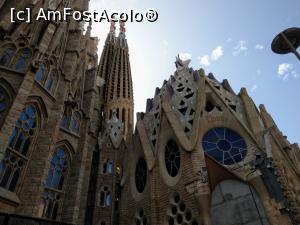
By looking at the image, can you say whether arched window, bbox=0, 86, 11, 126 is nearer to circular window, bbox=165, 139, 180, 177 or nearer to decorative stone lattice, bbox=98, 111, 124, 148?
circular window, bbox=165, 139, 180, 177

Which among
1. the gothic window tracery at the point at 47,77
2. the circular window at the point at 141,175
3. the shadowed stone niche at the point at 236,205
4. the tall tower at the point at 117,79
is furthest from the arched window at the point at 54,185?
the tall tower at the point at 117,79

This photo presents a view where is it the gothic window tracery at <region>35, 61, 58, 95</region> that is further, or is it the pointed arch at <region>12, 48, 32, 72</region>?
the gothic window tracery at <region>35, 61, 58, 95</region>

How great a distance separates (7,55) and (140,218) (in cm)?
1001

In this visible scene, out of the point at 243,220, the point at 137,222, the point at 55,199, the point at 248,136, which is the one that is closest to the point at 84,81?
the point at 55,199

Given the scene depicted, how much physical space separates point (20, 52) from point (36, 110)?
2.95 metres

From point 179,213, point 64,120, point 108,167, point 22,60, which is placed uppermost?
point 22,60

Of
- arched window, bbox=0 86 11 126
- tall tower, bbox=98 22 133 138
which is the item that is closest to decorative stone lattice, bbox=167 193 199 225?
arched window, bbox=0 86 11 126

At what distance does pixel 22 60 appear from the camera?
11664 mm

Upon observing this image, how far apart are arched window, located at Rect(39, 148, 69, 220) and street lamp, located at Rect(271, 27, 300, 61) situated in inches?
423

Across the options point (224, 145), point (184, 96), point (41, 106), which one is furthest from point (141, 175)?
point (41, 106)

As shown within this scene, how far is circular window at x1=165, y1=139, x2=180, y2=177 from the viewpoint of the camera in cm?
1170

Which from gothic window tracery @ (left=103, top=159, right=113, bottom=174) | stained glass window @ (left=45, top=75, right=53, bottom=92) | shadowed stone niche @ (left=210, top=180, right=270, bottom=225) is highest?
stained glass window @ (left=45, top=75, right=53, bottom=92)

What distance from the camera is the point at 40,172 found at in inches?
403

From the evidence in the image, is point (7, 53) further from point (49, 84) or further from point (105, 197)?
point (105, 197)
